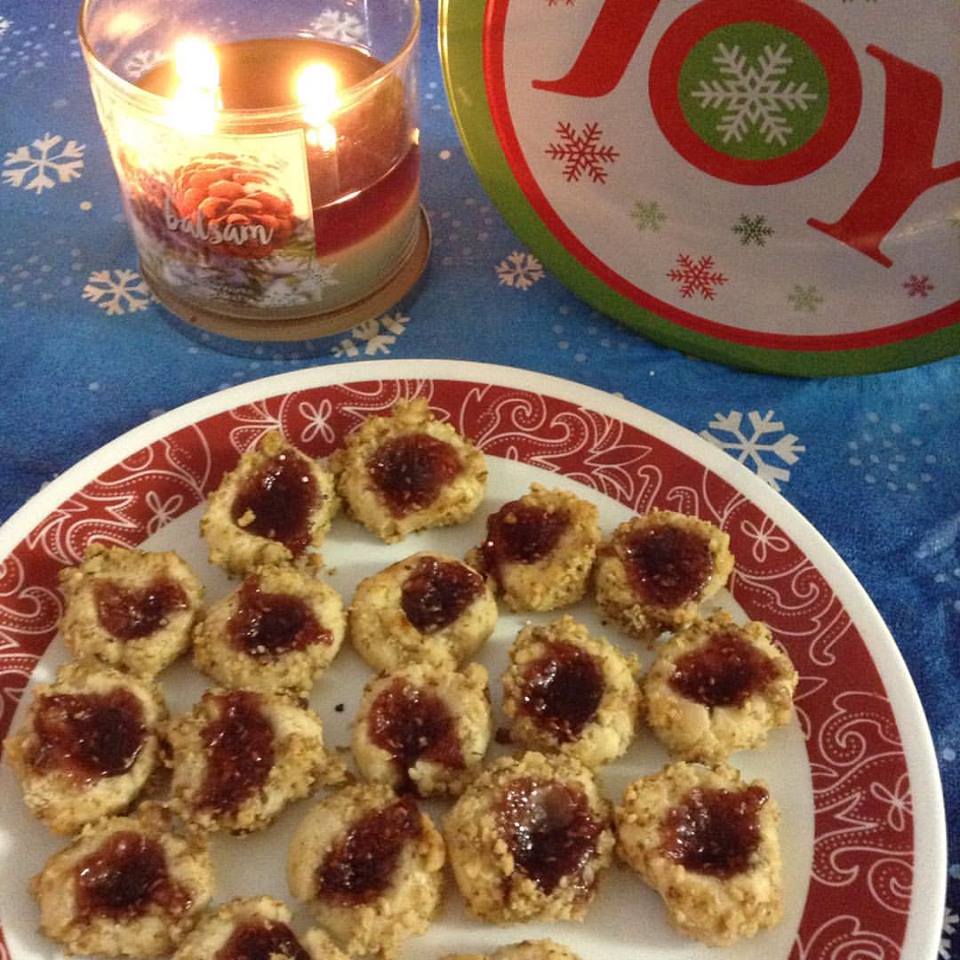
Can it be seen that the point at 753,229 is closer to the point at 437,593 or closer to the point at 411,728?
the point at 437,593

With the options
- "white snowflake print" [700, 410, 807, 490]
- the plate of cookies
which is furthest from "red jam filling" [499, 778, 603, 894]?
"white snowflake print" [700, 410, 807, 490]

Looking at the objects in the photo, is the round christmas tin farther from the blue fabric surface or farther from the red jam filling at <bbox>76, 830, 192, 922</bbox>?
the red jam filling at <bbox>76, 830, 192, 922</bbox>

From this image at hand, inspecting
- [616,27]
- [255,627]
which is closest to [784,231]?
[616,27]

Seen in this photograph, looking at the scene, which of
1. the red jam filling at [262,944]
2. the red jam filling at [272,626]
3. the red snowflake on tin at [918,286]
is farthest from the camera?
the red snowflake on tin at [918,286]

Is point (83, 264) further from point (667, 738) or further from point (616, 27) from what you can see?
point (667, 738)

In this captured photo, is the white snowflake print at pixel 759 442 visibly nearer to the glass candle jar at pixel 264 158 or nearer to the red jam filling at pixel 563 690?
the red jam filling at pixel 563 690

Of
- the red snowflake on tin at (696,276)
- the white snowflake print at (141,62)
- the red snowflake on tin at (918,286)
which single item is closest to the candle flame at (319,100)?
the white snowflake print at (141,62)
